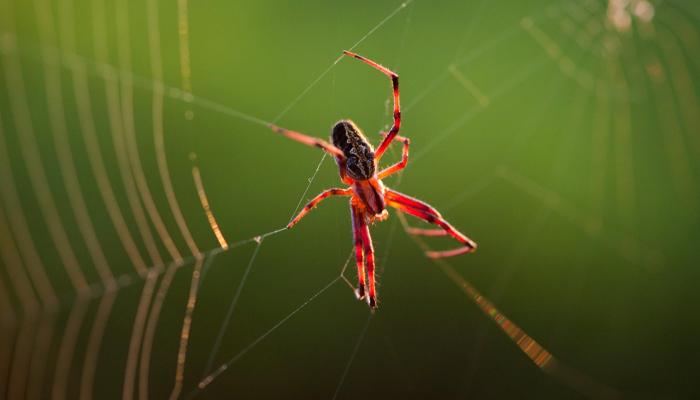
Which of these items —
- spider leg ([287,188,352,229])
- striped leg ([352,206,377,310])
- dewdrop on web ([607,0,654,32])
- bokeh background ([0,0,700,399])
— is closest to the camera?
spider leg ([287,188,352,229])

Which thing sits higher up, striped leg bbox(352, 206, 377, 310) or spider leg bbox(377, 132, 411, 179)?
spider leg bbox(377, 132, 411, 179)

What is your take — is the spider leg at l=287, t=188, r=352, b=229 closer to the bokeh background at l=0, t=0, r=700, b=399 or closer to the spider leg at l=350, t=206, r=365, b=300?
the spider leg at l=350, t=206, r=365, b=300

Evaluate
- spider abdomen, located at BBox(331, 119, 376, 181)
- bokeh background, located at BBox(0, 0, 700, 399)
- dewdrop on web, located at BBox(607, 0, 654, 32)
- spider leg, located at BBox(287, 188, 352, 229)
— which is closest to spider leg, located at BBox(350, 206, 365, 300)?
spider leg, located at BBox(287, 188, 352, 229)

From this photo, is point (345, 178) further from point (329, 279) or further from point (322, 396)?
point (322, 396)

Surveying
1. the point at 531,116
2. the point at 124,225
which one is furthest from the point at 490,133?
the point at 124,225

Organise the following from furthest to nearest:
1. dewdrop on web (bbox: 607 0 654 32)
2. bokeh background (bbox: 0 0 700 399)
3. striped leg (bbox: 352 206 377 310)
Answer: dewdrop on web (bbox: 607 0 654 32) < bokeh background (bbox: 0 0 700 399) < striped leg (bbox: 352 206 377 310)

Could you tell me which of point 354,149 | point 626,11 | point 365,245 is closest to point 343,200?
point 365,245

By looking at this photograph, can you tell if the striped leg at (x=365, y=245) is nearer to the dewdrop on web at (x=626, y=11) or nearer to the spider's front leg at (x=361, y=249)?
the spider's front leg at (x=361, y=249)

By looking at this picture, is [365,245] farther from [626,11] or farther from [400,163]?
[626,11]
